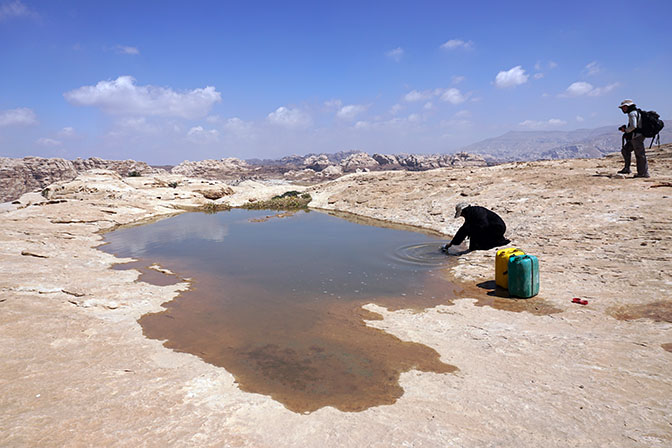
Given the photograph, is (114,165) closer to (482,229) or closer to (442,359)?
(482,229)

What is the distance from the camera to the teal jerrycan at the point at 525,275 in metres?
7.29

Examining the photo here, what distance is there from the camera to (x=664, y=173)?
51.8ft

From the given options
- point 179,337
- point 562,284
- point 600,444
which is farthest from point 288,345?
point 562,284

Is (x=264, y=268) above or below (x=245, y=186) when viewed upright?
below

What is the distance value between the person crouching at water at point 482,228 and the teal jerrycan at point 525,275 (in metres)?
3.37

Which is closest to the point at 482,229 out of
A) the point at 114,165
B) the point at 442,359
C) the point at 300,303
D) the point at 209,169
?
the point at 300,303

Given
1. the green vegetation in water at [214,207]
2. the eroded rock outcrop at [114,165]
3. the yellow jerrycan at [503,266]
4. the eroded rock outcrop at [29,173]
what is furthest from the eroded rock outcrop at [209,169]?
the yellow jerrycan at [503,266]

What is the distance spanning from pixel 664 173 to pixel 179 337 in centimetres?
2017

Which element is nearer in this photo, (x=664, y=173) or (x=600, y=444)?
(x=600, y=444)

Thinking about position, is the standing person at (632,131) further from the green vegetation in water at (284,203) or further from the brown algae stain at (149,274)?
the green vegetation in water at (284,203)

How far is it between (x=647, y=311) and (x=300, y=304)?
6.31m

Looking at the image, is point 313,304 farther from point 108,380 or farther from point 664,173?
point 664,173

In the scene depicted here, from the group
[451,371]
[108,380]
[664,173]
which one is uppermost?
[664,173]

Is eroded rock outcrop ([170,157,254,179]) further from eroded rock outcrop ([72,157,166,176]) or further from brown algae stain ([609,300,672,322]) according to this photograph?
brown algae stain ([609,300,672,322])
